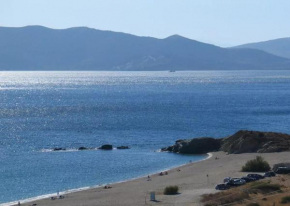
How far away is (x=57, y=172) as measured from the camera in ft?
181

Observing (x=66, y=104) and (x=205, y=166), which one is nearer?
(x=205, y=166)

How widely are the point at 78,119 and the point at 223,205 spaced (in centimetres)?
6559

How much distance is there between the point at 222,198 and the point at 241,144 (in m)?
23.8

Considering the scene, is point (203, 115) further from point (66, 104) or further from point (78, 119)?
A: point (66, 104)

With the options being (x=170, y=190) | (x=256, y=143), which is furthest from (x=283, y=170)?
(x=256, y=143)

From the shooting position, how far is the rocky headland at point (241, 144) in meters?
62.8

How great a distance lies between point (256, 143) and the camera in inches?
2505

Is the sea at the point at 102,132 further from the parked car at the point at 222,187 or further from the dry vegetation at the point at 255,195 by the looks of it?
the dry vegetation at the point at 255,195

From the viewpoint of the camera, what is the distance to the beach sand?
139ft

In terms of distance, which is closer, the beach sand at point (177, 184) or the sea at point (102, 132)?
the beach sand at point (177, 184)

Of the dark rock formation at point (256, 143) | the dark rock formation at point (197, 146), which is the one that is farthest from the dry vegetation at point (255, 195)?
the dark rock formation at point (197, 146)

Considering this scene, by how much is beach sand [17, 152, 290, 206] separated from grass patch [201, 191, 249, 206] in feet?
2.09

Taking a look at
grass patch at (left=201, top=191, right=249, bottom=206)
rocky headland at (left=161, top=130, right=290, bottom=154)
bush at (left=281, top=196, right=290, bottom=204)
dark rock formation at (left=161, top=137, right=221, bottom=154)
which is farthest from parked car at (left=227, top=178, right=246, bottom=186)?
dark rock formation at (left=161, top=137, right=221, bottom=154)

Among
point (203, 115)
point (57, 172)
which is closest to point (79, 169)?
point (57, 172)
